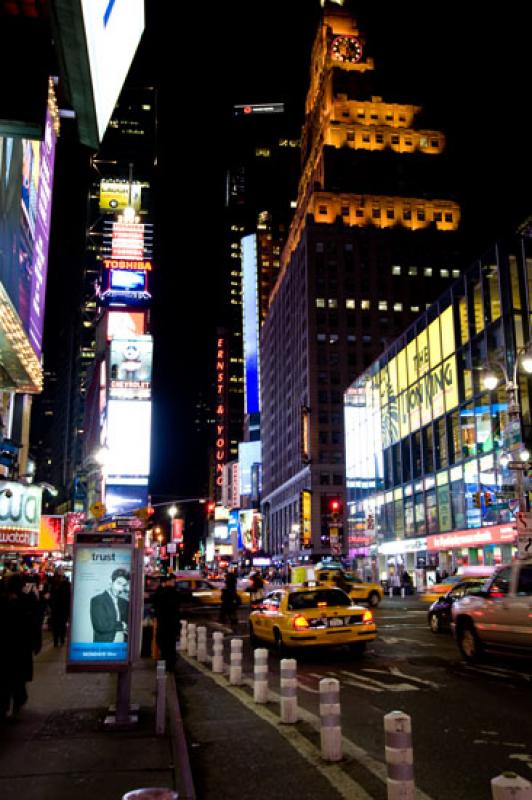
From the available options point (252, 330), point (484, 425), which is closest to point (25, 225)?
point (484, 425)

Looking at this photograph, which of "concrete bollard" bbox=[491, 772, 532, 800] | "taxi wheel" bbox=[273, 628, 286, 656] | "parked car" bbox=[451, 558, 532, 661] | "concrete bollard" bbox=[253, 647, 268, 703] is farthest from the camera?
"taxi wheel" bbox=[273, 628, 286, 656]

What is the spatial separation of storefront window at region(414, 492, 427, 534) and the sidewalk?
4408 cm

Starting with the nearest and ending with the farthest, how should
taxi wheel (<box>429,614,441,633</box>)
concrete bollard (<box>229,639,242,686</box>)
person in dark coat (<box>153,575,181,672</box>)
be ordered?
1. concrete bollard (<box>229,639,242,686</box>)
2. person in dark coat (<box>153,575,181,672</box>)
3. taxi wheel (<box>429,614,441,633</box>)

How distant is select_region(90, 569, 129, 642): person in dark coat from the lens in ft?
28.4

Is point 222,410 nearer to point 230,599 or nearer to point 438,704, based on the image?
point 230,599

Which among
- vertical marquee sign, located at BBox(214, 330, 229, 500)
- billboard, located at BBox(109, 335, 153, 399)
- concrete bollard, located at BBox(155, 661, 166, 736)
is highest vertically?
vertical marquee sign, located at BBox(214, 330, 229, 500)

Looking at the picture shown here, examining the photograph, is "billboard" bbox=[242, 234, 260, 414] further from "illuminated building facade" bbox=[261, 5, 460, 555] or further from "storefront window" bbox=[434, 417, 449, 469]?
"storefront window" bbox=[434, 417, 449, 469]

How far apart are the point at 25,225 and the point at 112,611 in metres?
27.0

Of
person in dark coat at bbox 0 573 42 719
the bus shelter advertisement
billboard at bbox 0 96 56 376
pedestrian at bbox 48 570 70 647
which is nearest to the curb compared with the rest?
the bus shelter advertisement

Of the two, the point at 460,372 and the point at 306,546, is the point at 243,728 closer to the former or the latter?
the point at 460,372

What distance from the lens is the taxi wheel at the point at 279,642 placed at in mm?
16125

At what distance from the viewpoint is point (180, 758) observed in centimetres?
680

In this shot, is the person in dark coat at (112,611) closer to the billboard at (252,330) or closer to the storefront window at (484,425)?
the storefront window at (484,425)

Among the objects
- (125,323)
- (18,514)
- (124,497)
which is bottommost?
(18,514)
